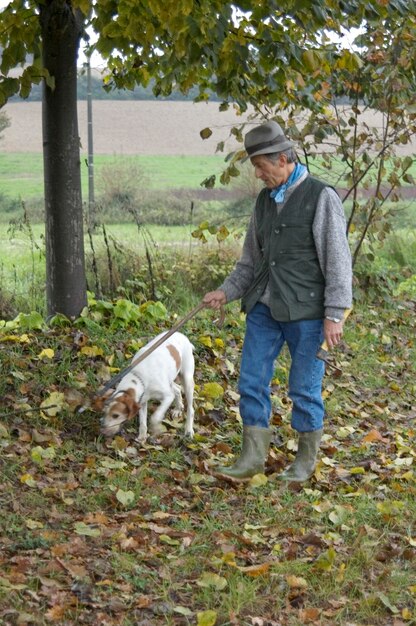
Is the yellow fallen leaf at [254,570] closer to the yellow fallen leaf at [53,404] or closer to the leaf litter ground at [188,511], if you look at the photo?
the leaf litter ground at [188,511]

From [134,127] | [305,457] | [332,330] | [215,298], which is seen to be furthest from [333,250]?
[134,127]

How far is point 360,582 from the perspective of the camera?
15.6 feet

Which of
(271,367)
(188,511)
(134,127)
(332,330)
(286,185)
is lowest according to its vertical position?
(188,511)

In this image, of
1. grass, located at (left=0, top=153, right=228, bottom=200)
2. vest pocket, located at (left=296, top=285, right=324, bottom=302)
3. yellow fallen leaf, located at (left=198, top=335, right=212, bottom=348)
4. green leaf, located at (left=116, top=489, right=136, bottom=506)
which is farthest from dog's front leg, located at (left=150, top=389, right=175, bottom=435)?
grass, located at (left=0, top=153, right=228, bottom=200)

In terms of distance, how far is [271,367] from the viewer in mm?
6145

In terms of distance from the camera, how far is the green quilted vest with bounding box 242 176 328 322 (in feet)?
18.9

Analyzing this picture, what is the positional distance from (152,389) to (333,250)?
68.0 inches

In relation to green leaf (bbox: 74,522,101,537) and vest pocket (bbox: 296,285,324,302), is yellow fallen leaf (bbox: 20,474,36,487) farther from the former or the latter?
vest pocket (bbox: 296,285,324,302)

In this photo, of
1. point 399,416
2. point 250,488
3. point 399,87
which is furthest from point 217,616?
point 399,87

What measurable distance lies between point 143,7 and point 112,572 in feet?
13.0

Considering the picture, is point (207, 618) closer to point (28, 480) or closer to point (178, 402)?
point (28, 480)

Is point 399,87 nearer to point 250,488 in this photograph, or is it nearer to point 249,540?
point 250,488

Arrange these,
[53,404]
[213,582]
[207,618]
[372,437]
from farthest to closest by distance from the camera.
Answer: [372,437] < [53,404] < [213,582] < [207,618]

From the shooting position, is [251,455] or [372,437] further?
[372,437]
